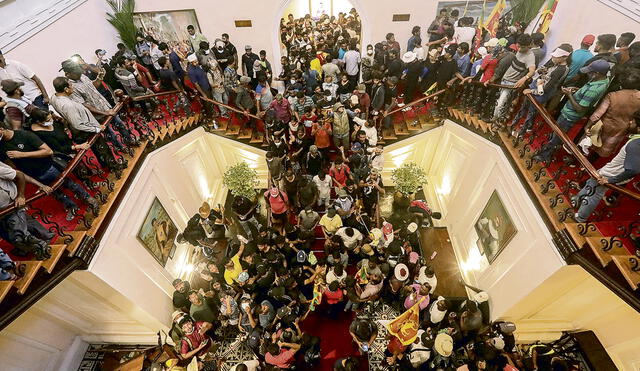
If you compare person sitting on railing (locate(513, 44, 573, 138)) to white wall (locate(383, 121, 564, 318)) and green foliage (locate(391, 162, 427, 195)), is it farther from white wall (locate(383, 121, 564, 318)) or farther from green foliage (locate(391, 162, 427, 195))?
green foliage (locate(391, 162, 427, 195))

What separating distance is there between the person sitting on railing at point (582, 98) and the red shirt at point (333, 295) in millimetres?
4096

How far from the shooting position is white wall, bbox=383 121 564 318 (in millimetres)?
4762

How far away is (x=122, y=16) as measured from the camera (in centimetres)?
869

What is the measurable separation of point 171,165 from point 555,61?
25.7 ft

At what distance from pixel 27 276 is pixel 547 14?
1213 cm

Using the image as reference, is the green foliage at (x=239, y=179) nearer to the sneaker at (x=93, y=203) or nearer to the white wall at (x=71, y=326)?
the sneaker at (x=93, y=203)

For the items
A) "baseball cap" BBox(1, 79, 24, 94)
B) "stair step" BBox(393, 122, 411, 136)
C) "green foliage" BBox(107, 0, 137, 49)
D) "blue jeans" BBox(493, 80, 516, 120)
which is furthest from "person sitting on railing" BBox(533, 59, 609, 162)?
"green foliage" BBox(107, 0, 137, 49)

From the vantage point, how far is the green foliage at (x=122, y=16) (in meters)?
8.68

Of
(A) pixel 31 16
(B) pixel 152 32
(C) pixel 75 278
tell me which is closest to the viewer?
(C) pixel 75 278

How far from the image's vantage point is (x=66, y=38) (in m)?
7.31

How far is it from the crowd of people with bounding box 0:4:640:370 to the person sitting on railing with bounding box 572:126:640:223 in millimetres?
21

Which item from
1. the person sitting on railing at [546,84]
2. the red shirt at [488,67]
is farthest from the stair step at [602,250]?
the red shirt at [488,67]

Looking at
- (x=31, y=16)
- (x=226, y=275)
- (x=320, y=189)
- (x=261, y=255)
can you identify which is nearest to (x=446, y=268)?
(x=320, y=189)

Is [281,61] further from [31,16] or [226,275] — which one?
[226,275]
